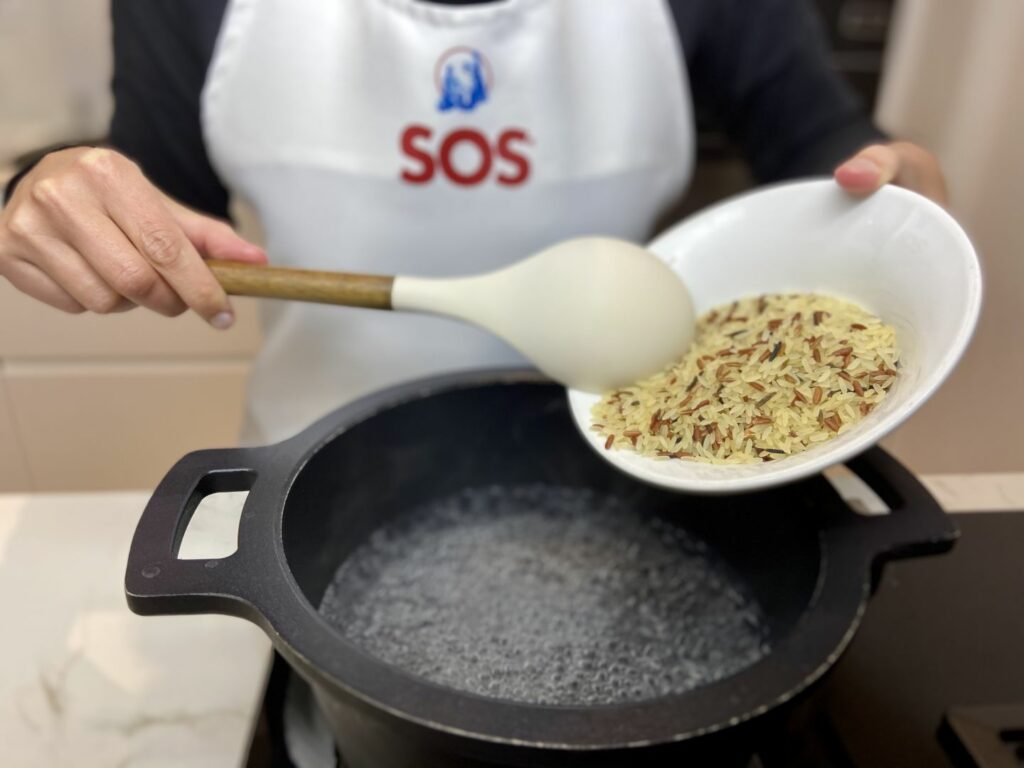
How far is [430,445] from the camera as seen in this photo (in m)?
0.65

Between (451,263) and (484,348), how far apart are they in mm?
102

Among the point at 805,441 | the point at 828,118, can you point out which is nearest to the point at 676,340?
the point at 805,441

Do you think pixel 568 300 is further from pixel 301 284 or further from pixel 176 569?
pixel 176 569

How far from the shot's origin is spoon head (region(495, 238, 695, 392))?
0.57 metres

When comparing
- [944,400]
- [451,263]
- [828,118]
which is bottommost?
[944,400]

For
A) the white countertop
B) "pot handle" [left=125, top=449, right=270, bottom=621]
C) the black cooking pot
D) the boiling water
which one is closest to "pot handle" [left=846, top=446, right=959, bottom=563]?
the black cooking pot

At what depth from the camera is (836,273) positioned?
0.56 metres

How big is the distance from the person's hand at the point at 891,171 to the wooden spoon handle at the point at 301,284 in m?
0.33

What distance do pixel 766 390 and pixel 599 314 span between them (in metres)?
0.13

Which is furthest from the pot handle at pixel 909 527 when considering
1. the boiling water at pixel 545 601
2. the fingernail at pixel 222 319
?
the fingernail at pixel 222 319

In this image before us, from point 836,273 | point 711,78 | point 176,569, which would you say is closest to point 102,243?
point 176,569

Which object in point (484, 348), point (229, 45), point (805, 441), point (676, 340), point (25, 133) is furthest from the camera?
point (25, 133)

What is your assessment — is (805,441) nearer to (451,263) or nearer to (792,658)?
(792,658)

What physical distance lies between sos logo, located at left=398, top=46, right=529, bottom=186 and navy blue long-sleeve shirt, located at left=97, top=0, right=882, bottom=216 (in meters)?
0.21
